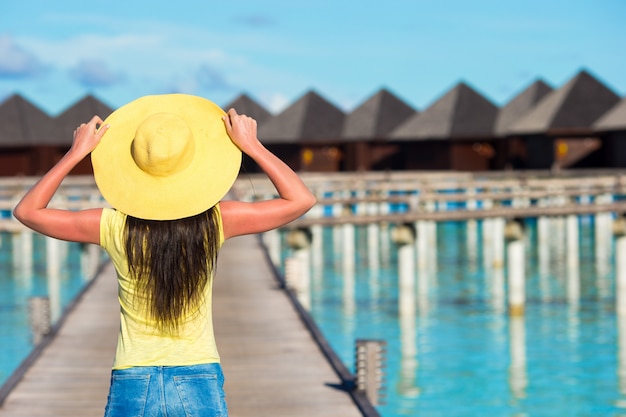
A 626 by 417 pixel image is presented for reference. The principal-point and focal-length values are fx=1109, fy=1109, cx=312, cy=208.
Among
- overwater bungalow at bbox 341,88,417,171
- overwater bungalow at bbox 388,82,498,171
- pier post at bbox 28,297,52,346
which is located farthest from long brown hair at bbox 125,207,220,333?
overwater bungalow at bbox 341,88,417,171

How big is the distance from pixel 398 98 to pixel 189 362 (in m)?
54.6

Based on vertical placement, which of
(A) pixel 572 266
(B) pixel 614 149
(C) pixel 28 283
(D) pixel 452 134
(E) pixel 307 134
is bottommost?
(A) pixel 572 266

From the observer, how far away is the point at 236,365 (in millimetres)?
9250

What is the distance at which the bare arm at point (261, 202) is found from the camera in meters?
3.09

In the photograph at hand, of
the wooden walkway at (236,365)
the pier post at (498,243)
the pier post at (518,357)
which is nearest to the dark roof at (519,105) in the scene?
the pier post at (498,243)

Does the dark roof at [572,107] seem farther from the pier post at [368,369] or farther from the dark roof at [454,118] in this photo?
the pier post at [368,369]

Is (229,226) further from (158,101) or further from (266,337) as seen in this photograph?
(266,337)

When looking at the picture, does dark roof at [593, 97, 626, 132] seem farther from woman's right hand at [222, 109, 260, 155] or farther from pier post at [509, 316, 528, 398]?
woman's right hand at [222, 109, 260, 155]

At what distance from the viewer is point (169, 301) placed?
10.1 ft

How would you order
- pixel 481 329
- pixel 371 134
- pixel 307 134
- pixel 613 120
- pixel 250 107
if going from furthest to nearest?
pixel 250 107 → pixel 307 134 → pixel 371 134 → pixel 613 120 → pixel 481 329

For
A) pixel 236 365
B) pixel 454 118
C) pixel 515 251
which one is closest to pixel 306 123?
pixel 454 118

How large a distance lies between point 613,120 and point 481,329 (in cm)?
2766

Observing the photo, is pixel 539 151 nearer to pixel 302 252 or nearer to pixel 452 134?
pixel 452 134

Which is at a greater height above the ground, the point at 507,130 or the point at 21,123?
the point at 21,123
